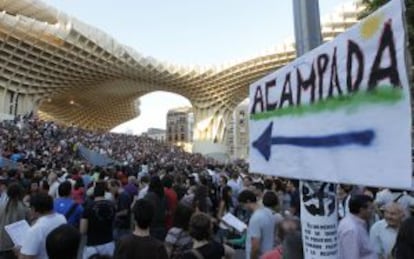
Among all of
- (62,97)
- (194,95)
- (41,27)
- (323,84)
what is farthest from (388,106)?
(62,97)

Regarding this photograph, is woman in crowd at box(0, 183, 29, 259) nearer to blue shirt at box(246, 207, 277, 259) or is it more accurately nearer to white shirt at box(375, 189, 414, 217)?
blue shirt at box(246, 207, 277, 259)

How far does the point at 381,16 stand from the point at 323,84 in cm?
56

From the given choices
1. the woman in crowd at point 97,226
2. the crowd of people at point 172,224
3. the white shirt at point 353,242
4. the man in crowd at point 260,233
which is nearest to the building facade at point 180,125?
the crowd of people at point 172,224

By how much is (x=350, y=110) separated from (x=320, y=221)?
2.70 ft

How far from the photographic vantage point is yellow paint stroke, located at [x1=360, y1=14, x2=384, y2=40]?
2220 millimetres

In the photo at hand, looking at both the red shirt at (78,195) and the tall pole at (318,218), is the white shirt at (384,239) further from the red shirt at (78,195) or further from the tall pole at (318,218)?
the red shirt at (78,195)

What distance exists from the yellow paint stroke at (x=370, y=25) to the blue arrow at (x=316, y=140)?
17.7 inches

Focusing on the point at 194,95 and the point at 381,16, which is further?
the point at 194,95

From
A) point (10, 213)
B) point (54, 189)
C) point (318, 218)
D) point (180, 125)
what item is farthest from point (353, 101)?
point (180, 125)

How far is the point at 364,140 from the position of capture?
7.47ft

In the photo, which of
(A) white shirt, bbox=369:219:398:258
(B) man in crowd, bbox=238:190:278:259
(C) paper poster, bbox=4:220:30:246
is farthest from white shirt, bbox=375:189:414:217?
(C) paper poster, bbox=4:220:30:246

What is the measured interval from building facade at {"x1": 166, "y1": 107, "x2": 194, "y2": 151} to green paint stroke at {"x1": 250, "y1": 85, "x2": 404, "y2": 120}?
124 meters

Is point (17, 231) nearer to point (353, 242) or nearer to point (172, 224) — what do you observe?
point (172, 224)

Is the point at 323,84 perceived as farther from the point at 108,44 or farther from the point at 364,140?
the point at 108,44
